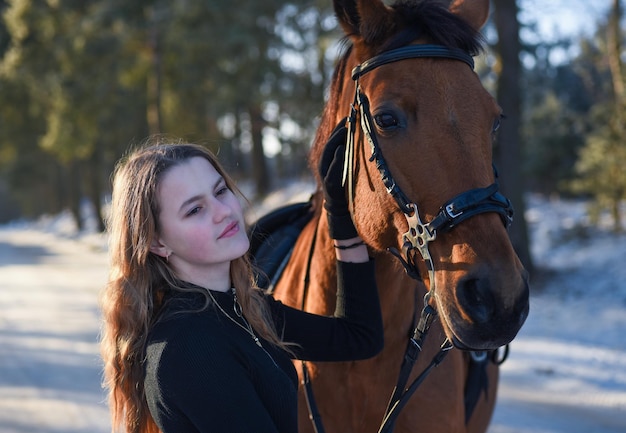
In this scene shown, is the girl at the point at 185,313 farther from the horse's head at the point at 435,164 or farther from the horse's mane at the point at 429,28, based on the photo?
the horse's mane at the point at 429,28

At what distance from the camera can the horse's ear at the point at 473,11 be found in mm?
2201

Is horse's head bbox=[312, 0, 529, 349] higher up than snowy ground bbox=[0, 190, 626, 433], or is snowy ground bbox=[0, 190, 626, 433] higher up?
horse's head bbox=[312, 0, 529, 349]

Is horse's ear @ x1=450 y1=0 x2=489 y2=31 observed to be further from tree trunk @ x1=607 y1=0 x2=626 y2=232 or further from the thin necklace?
tree trunk @ x1=607 y1=0 x2=626 y2=232

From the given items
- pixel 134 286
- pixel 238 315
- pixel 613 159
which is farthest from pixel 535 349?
pixel 134 286

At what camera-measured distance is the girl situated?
152cm

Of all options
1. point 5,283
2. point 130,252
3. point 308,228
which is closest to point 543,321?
point 308,228

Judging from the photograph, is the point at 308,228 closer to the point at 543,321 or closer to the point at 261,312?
the point at 261,312

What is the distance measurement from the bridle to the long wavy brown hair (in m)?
0.55

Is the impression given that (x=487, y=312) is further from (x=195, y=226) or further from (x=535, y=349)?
(x=535, y=349)

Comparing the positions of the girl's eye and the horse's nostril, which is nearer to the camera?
the horse's nostril

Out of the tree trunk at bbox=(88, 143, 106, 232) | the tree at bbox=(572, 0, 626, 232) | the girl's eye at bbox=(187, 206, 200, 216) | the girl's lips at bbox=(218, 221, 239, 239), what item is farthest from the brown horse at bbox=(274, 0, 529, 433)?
the tree trunk at bbox=(88, 143, 106, 232)

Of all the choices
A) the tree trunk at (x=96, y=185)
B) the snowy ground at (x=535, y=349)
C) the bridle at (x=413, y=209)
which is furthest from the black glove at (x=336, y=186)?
the tree trunk at (x=96, y=185)

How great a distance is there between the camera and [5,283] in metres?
13.0

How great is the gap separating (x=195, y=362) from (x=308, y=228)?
1.41 m
